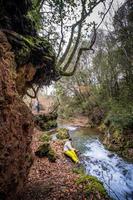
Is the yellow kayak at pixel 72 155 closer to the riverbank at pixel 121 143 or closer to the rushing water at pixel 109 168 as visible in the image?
the rushing water at pixel 109 168

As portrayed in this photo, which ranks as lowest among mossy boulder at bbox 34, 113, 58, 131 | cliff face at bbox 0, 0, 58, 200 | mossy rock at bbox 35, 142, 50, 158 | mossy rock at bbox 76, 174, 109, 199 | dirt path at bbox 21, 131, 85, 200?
mossy rock at bbox 76, 174, 109, 199

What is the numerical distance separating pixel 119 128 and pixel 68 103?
22.2 meters

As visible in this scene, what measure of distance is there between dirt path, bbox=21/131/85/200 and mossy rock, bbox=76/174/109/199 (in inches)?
9.0

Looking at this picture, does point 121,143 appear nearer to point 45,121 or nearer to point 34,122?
point 34,122

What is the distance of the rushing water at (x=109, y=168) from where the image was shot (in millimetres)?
9031

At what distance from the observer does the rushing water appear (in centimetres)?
903

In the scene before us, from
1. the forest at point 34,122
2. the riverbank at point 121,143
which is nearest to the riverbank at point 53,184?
the forest at point 34,122

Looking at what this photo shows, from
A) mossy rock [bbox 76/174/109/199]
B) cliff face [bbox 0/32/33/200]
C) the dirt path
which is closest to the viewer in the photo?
cliff face [bbox 0/32/33/200]

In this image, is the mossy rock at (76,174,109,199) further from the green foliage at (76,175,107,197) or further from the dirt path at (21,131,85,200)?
the dirt path at (21,131,85,200)

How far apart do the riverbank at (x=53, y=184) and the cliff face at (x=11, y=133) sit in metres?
1.28

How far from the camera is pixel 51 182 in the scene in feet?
26.9

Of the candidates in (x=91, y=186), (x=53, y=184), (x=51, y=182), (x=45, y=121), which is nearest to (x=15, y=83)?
(x=53, y=184)

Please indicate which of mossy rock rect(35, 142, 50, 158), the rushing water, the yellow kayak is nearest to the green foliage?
the rushing water

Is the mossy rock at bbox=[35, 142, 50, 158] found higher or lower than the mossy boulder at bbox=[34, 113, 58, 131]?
lower
